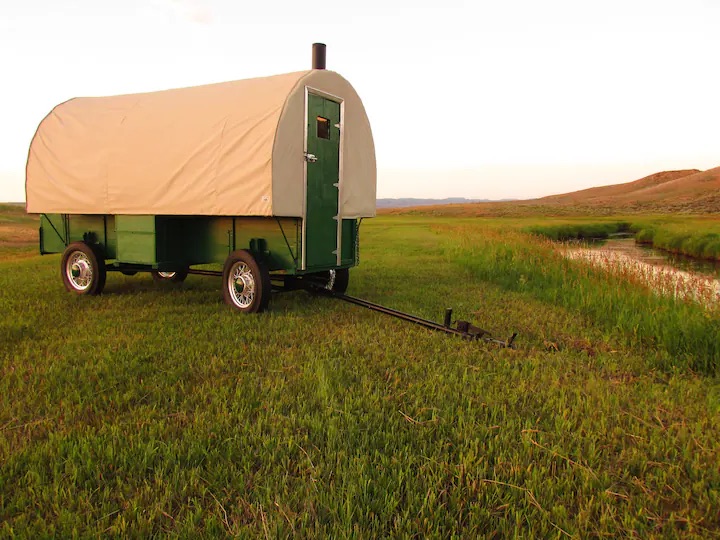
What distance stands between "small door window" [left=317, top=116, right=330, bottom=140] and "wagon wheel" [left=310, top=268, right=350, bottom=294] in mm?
2416

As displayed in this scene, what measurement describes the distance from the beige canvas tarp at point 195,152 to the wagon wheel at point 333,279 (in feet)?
3.94

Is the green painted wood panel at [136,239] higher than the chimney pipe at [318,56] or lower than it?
lower

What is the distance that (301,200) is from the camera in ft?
25.7

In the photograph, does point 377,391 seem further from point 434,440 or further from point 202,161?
point 202,161

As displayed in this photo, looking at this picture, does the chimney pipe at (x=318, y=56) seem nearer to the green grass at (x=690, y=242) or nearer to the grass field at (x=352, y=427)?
the grass field at (x=352, y=427)

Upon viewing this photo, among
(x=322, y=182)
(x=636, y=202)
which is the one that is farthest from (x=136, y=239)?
(x=636, y=202)

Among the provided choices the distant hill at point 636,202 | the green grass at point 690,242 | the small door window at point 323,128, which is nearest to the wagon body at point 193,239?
the small door window at point 323,128

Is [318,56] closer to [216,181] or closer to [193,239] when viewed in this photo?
[216,181]

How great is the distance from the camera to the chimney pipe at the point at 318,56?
836 centimetres

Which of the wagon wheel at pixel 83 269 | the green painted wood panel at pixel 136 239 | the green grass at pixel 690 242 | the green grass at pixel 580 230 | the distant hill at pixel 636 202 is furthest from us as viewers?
the distant hill at pixel 636 202

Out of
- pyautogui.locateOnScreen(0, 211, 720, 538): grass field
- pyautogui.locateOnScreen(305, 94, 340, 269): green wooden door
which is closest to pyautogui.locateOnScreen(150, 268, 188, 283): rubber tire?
pyautogui.locateOnScreen(0, 211, 720, 538): grass field

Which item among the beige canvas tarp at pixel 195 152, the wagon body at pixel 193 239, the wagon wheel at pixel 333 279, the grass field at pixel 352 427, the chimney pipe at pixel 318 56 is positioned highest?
the chimney pipe at pixel 318 56

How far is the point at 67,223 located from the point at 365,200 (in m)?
6.18

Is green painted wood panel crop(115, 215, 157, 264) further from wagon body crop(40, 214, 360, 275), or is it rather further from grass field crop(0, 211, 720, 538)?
grass field crop(0, 211, 720, 538)
